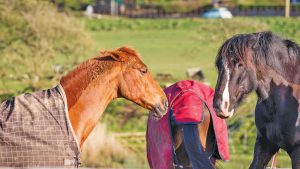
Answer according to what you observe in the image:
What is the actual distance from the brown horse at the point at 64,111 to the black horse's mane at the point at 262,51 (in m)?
0.56

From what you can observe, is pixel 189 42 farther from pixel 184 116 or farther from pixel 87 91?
pixel 87 91

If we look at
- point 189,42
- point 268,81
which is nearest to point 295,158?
point 268,81

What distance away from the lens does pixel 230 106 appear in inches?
268

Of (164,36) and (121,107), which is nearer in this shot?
(121,107)

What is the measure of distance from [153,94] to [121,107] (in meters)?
12.2

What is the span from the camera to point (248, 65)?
6.83 m

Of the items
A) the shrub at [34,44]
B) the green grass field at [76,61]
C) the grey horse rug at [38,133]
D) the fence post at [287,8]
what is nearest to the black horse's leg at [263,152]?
the grey horse rug at [38,133]

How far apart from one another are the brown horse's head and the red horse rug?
2.60ft

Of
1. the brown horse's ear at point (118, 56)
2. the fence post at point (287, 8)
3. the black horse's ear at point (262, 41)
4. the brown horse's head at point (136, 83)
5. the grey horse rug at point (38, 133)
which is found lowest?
the fence post at point (287, 8)

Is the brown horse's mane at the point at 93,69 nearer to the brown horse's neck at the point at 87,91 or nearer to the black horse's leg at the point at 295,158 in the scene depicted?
the brown horse's neck at the point at 87,91

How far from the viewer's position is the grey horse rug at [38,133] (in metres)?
6.71

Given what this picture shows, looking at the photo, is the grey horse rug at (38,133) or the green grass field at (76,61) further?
the green grass field at (76,61)

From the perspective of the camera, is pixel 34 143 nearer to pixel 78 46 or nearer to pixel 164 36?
pixel 78 46

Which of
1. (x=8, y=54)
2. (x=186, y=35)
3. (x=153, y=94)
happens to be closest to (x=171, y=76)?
(x=8, y=54)
